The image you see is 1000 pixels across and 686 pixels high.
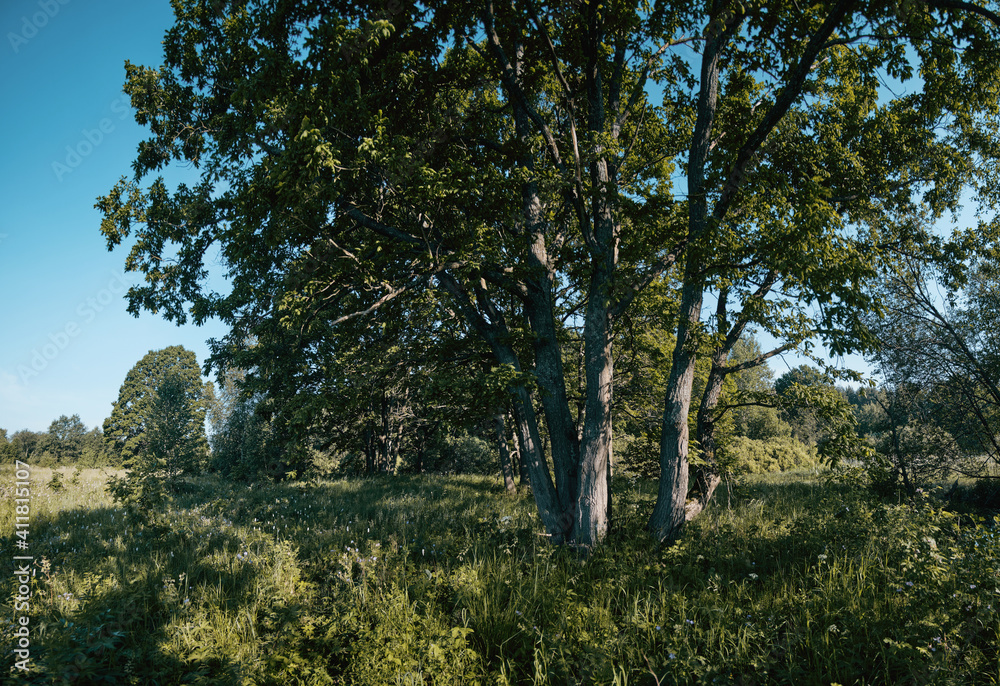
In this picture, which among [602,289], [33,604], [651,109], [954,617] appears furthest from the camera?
[651,109]

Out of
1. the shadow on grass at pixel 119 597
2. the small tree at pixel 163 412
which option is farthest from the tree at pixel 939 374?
the small tree at pixel 163 412

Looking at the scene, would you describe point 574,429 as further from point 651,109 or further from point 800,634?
point 651,109

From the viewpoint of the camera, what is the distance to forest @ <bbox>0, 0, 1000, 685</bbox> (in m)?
3.69

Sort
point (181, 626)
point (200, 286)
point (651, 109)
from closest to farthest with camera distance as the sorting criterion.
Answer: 1. point (181, 626)
2. point (651, 109)
3. point (200, 286)

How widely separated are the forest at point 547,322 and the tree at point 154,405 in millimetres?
28524

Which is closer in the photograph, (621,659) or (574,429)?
(621,659)

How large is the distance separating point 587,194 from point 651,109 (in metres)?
3.49

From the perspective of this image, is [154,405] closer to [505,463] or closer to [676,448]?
[505,463]

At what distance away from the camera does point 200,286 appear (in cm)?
1036

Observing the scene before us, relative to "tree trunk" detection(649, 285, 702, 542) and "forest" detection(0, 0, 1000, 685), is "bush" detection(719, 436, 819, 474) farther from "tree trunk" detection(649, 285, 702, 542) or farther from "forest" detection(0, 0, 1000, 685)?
"tree trunk" detection(649, 285, 702, 542)

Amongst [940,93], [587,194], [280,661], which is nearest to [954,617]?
[280,661]

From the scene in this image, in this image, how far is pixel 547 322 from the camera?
754cm

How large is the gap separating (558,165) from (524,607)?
20.5ft

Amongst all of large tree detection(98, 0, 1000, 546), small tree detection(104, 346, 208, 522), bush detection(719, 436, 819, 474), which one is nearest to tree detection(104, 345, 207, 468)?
small tree detection(104, 346, 208, 522)
